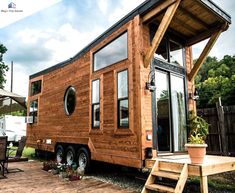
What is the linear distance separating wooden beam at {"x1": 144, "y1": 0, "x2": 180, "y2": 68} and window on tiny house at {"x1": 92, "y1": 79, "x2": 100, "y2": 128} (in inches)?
75.5

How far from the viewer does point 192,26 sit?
19.6 ft

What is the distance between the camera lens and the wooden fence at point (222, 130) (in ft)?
22.3

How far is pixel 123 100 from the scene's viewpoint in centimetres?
537

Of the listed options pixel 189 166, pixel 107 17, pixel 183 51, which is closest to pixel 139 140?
pixel 189 166

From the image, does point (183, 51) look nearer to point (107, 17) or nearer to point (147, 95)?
point (147, 95)

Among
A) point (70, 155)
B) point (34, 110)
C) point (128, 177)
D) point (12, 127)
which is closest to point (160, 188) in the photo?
point (128, 177)

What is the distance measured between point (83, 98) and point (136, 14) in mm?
3060

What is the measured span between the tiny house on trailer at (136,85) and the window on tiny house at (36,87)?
237 cm

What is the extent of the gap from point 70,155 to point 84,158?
3.06 ft

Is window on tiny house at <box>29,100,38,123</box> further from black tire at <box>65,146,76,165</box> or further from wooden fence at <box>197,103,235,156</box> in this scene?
wooden fence at <box>197,103,235,156</box>

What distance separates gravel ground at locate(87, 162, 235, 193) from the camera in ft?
16.5

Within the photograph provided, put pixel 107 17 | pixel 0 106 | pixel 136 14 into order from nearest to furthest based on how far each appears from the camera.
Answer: pixel 136 14 → pixel 0 106 → pixel 107 17

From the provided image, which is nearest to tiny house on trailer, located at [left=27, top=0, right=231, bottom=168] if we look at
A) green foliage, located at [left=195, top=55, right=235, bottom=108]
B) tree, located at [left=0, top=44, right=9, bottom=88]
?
green foliage, located at [left=195, top=55, right=235, bottom=108]

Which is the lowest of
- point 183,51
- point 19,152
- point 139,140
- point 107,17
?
point 19,152
